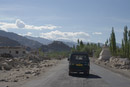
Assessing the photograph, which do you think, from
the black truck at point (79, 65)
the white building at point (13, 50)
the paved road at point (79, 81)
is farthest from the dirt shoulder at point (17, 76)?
the white building at point (13, 50)

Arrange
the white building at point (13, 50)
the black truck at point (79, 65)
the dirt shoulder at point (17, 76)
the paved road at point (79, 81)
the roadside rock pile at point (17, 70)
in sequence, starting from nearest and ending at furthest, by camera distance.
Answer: the paved road at point (79, 81) < the dirt shoulder at point (17, 76) < the roadside rock pile at point (17, 70) < the black truck at point (79, 65) < the white building at point (13, 50)

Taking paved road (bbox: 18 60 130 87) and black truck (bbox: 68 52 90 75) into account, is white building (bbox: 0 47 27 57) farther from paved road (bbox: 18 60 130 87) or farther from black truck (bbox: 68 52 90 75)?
paved road (bbox: 18 60 130 87)

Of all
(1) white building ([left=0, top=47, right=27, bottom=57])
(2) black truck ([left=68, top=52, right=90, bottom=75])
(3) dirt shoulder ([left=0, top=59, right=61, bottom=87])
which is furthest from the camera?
(1) white building ([left=0, top=47, right=27, bottom=57])


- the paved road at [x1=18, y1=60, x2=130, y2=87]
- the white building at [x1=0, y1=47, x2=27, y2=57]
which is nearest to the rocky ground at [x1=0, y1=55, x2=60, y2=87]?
the paved road at [x1=18, y1=60, x2=130, y2=87]

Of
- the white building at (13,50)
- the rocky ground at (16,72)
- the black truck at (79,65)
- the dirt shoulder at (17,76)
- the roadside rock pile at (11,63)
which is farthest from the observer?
the white building at (13,50)

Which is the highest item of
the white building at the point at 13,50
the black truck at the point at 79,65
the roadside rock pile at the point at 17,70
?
the white building at the point at 13,50

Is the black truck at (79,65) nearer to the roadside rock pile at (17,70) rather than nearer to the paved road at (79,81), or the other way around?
the paved road at (79,81)

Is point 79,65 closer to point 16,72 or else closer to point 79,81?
point 79,81

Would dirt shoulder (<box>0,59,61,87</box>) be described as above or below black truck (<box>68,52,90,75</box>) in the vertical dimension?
below

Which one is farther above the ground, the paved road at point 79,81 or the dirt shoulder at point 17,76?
the paved road at point 79,81

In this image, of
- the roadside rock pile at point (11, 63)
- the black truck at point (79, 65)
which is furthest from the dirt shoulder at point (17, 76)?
the roadside rock pile at point (11, 63)

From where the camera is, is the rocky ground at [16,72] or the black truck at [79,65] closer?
the rocky ground at [16,72]

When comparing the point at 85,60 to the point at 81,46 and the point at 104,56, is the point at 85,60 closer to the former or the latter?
the point at 104,56

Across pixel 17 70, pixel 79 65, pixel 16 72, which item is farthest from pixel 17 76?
pixel 17 70
